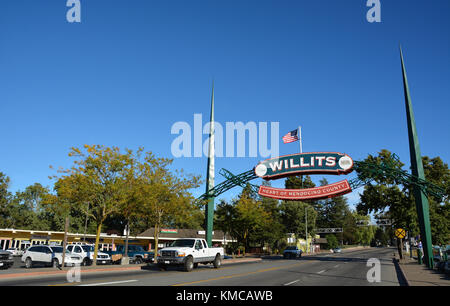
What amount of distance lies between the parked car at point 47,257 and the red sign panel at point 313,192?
16.3 metres

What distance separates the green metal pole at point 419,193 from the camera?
2581 centimetres

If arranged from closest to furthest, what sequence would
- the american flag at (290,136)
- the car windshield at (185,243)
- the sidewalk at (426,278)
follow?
the sidewalk at (426,278)
the car windshield at (185,243)
the american flag at (290,136)

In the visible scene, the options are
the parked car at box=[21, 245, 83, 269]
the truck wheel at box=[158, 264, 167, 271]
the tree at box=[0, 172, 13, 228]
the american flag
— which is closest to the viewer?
the truck wheel at box=[158, 264, 167, 271]

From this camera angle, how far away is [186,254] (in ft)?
66.6

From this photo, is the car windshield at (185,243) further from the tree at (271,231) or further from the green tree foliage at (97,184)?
the tree at (271,231)

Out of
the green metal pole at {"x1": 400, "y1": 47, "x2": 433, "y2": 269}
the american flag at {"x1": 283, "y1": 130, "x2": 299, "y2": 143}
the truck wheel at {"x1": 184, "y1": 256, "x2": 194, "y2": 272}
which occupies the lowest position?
the truck wheel at {"x1": 184, "y1": 256, "x2": 194, "y2": 272}

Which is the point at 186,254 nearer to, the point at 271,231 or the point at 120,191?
the point at 120,191

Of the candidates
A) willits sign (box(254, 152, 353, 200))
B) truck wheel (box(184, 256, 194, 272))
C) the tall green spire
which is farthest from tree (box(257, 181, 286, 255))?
truck wheel (box(184, 256, 194, 272))

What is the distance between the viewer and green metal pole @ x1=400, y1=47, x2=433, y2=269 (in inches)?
1016

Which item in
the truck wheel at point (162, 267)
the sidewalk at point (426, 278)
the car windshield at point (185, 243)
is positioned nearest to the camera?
the sidewalk at point (426, 278)

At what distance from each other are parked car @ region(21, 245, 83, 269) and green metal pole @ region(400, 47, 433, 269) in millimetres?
26614

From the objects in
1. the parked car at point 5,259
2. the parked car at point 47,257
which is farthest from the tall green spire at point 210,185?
the parked car at point 5,259

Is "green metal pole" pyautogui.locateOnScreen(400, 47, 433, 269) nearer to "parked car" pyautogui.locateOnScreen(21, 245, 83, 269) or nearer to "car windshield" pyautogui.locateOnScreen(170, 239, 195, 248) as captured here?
"car windshield" pyautogui.locateOnScreen(170, 239, 195, 248)

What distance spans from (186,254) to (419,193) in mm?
19353
